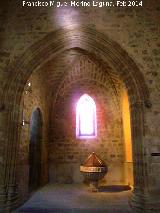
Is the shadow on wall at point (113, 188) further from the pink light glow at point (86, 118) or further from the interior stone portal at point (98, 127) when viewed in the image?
the pink light glow at point (86, 118)

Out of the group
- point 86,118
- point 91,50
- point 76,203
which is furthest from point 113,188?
point 91,50

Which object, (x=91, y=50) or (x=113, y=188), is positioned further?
(x=113, y=188)

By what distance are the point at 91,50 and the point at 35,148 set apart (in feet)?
13.8

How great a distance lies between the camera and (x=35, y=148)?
8.10 metres

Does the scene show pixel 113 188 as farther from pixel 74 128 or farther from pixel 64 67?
pixel 64 67

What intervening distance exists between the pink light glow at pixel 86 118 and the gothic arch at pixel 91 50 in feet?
13.5

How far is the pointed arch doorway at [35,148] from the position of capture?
25.6 ft

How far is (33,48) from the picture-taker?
5805 millimetres

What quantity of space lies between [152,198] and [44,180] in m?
5.06

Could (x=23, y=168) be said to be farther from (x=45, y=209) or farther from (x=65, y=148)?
(x=65, y=148)

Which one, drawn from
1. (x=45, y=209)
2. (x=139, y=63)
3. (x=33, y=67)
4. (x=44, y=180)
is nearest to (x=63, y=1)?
(x=33, y=67)

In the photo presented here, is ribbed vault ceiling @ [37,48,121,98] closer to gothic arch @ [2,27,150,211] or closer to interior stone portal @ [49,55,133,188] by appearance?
interior stone portal @ [49,55,133,188]

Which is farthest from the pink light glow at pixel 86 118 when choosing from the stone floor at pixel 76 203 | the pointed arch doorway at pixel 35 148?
the stone floor at pixel 76 203

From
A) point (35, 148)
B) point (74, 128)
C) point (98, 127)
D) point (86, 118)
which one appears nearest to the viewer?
point (35, 148)
